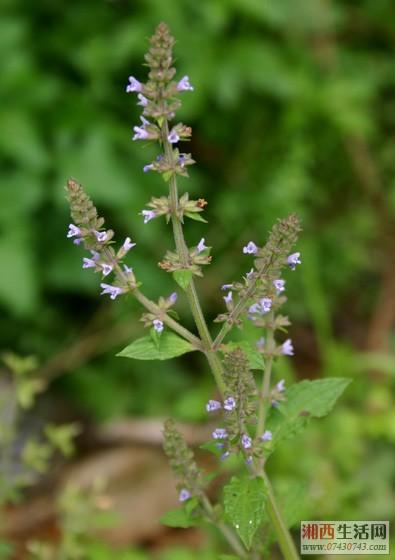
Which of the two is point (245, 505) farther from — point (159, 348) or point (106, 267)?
point (106, 267)

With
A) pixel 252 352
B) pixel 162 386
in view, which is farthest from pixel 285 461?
pixel 252 352

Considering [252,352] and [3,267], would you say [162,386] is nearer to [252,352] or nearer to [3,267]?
[3,267]

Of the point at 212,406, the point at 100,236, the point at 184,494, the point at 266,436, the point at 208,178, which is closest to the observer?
the point at 100,236

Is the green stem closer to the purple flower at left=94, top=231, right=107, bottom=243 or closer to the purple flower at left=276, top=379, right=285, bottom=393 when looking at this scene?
the purple flower at left=276, top=379, right=285, bottom=393

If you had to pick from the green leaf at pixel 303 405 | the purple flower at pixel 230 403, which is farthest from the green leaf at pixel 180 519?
the purple flower at pixel 230 403

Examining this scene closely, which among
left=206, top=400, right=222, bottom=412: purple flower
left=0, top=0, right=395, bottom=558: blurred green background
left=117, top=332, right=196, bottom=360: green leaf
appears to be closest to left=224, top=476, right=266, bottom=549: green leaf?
left=206, top=400, right=222, bottom=412: purple flower

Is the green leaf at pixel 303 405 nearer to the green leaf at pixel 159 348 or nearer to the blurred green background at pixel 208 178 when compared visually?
the green leaf at pixel 159 348

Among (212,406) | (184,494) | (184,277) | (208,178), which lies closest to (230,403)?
(212,406)
